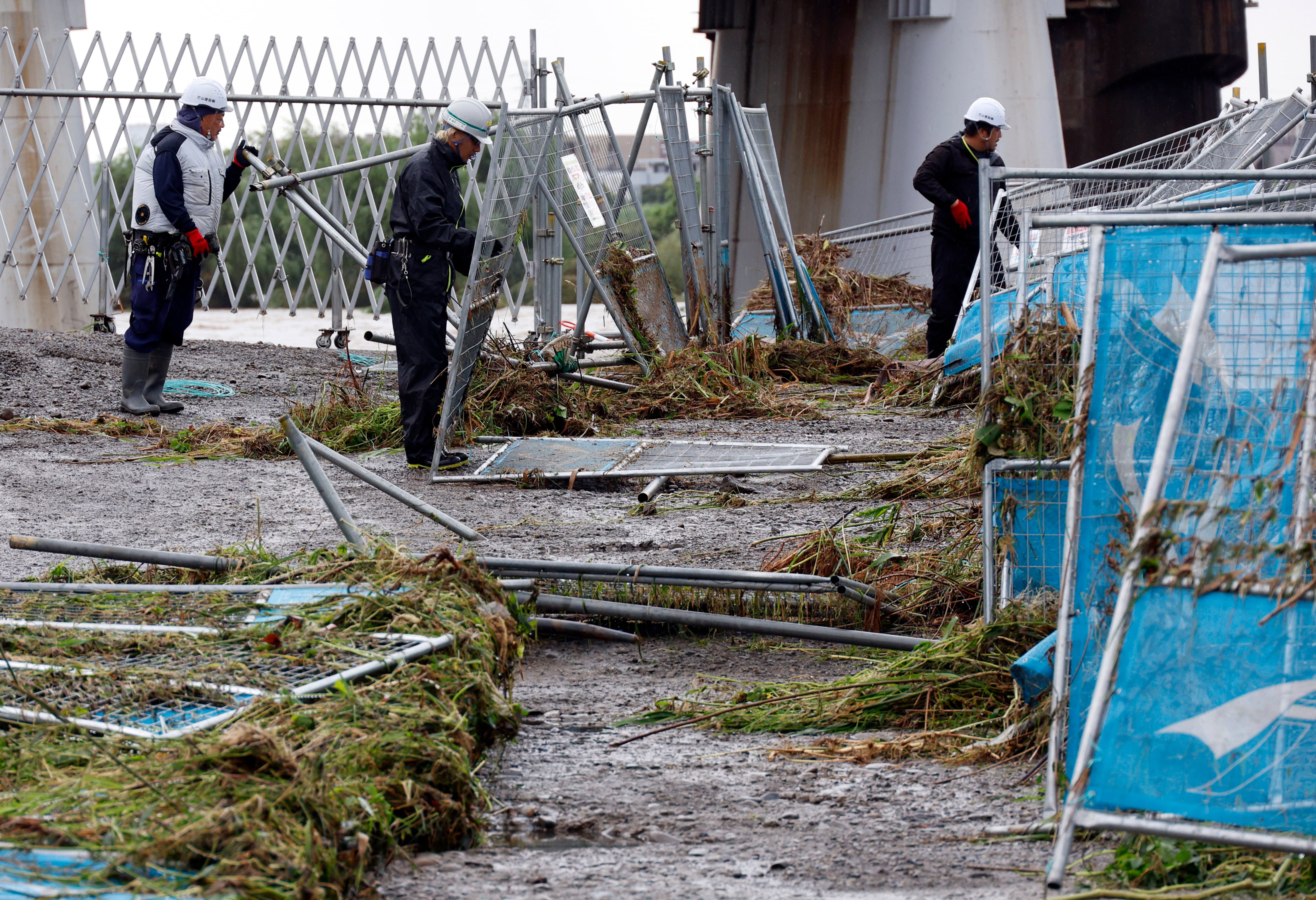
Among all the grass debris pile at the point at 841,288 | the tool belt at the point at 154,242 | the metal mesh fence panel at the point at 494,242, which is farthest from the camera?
the grass debris pile at the point at 841,288

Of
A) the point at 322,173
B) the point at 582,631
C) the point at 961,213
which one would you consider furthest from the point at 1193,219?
the point at 961,213

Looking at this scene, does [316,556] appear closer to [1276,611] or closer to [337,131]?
[1276,611]

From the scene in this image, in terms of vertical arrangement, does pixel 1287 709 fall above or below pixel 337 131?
below

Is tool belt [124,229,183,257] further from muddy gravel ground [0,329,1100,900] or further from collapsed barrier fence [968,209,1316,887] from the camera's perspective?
collapsed barrier fence [968,209,1316,887]

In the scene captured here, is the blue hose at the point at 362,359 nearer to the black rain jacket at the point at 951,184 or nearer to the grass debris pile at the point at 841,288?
the grass debris pile at the point at 841,288

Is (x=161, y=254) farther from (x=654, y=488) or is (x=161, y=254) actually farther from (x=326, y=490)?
(x=326, y=490)

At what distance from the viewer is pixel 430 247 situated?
5.56 metres

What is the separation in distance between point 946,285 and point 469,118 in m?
3.46

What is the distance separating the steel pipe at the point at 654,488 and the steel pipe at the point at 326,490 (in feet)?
6.07

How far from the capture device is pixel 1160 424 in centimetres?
245

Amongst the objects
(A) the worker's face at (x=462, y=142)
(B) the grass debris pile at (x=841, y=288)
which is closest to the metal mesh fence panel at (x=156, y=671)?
(A) the worker's face at (x=462, y=142)

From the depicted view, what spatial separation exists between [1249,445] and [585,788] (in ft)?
4.76

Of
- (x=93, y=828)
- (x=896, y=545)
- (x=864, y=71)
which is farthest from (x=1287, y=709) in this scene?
(x=864, y=71)

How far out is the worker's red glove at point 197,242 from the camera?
695 centimetres
